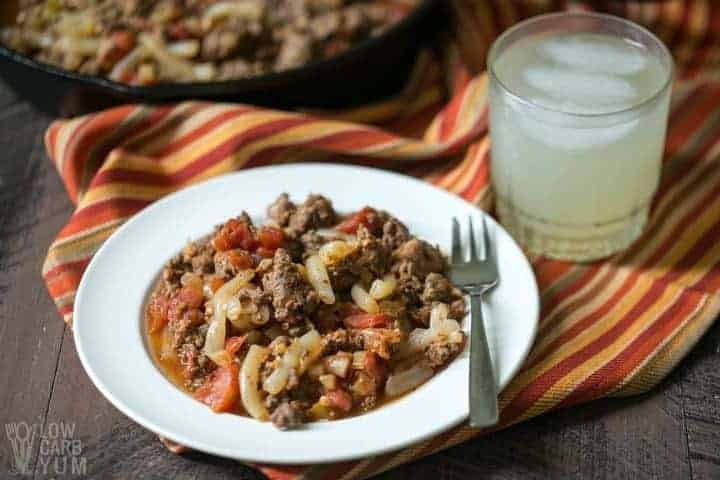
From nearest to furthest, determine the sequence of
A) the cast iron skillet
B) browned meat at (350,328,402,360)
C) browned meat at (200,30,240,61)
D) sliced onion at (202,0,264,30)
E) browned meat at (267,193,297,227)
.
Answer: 1. browned meat at (350,328,402,360)
2. browned meat at (267,193,297,227)
3. the cast iron skillet
4. browned meat at (200,30,240,61)
5. sliced onion at (202,0,264,30)

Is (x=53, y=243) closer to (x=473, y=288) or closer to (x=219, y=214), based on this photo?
(x=219, y=214)

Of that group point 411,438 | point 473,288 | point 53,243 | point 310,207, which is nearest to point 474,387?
point 411,438

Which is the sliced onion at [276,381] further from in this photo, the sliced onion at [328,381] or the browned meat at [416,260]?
the browned meat at [416,260]

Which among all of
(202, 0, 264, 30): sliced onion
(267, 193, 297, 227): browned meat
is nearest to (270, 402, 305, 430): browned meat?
(267, 193, 297, 227): browned meat

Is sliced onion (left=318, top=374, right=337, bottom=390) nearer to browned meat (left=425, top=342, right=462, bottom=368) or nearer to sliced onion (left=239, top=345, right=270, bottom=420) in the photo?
sliced onion (left=239, top=345, right=270, bottom=420)

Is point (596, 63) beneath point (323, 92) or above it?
above

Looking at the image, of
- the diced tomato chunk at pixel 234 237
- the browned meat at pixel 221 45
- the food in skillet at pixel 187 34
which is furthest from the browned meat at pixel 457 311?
the browned meat at pixel 221 45

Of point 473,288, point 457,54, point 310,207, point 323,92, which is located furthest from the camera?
point 457,54
